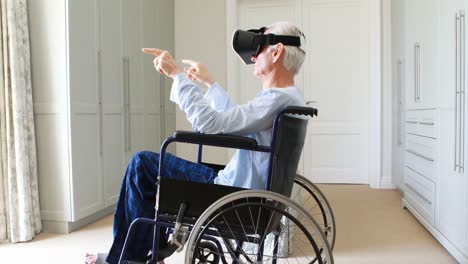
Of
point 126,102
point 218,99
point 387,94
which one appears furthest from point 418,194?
point 126,102

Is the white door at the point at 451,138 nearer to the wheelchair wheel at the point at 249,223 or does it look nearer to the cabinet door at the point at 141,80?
the wheelchair wheel at the point at 249,223

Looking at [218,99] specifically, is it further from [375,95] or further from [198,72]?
[375,95]

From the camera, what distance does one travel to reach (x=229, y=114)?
4.11 ft

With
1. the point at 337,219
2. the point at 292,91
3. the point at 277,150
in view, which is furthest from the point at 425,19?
the point at 277,150

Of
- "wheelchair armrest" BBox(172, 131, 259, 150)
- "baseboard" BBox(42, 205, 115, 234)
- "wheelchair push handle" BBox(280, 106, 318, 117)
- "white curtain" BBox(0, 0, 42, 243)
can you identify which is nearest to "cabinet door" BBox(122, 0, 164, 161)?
"baseboard" BBox(42, 205, 115, 234)

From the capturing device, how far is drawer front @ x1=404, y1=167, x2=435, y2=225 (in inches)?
99.7

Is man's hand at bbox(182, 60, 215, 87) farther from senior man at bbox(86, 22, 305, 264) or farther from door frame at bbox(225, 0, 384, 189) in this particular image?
door frame at bbox(225, 0, 384, 189)

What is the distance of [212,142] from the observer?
1.19 metres

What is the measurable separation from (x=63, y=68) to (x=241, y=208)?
6.10 feet

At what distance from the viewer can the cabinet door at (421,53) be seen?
2.45 metres

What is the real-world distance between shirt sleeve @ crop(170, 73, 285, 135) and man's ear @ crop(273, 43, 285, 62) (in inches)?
5.9

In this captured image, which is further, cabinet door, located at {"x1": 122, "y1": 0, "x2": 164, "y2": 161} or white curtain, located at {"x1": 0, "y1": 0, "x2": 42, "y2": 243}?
cabinet door, located at {"x1": 122, "y1": 0, "x2": 164, "y2": 161}

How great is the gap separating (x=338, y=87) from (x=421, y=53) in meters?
→ 1.80

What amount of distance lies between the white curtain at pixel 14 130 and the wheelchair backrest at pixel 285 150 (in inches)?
72.9
